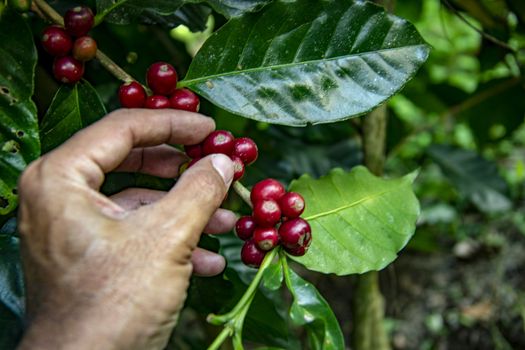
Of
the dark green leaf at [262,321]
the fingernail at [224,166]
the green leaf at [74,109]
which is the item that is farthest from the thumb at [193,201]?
the dark green leaf at [262,321]

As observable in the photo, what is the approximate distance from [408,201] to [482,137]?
1.02 m

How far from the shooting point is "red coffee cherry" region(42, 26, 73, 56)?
33.5 inches

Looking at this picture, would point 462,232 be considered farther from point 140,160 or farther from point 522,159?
point 140,160

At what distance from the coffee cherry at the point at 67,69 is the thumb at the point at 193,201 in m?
0.26

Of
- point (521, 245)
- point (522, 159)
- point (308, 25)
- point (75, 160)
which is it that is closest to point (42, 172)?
point (75, 160)

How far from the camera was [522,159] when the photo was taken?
8.97 feet

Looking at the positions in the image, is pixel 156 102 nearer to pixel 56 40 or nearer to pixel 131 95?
pixel 131 95

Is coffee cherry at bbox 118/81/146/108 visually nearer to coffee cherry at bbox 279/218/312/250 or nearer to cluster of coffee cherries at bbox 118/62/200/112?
cluster of coffee cherries at bbox 118/62/200/112

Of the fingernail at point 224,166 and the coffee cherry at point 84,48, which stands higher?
the coffee cherry at point 84,48

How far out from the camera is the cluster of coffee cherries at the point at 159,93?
824 mm

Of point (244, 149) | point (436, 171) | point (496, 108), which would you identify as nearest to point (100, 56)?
point (244, 149)

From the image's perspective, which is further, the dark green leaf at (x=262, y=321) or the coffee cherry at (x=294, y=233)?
the dark green leaf at (x=262, y=321)

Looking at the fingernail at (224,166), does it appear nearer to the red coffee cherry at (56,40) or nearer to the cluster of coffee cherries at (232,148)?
the cluster of coffee cherries at (232,148)

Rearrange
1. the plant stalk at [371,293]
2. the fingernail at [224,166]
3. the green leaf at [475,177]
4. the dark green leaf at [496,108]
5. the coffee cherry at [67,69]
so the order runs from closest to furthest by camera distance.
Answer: the fingernail at [224,166]
the coffee cherry at [67,69]
the plant stalk at [371,293]
the dark green leaf at [496,108]
the green leaf at [475,177]
